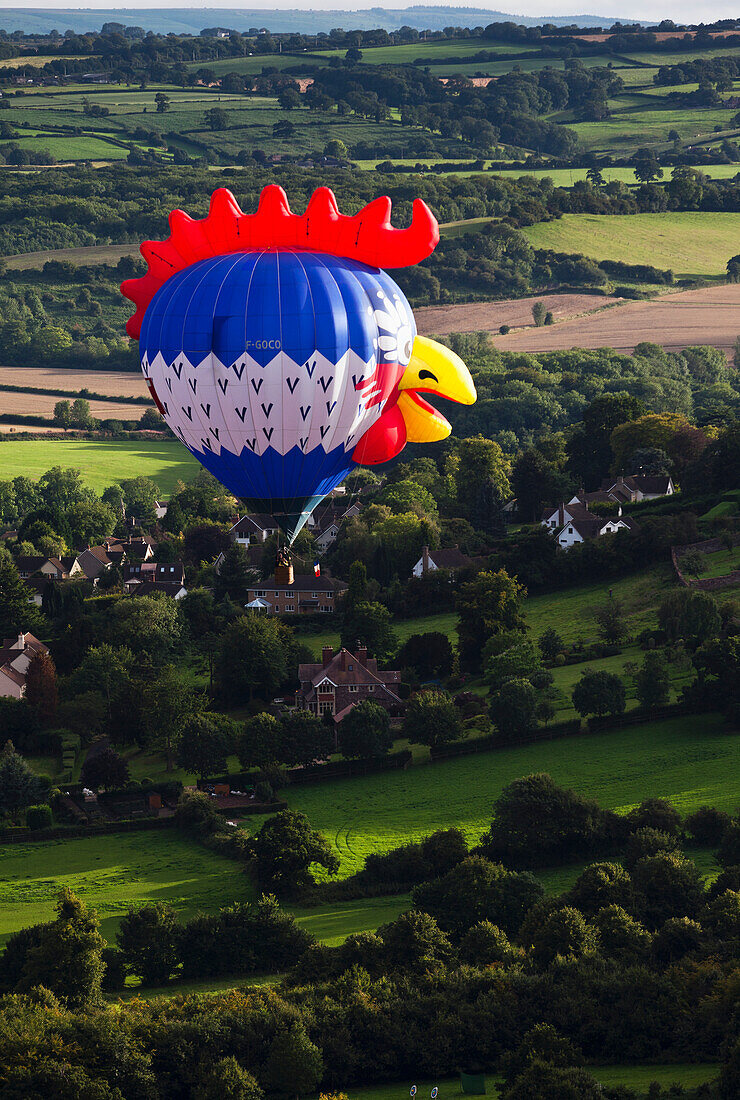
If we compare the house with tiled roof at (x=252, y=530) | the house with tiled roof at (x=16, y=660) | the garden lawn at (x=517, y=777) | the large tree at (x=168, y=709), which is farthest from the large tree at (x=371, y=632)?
the house with tiled roof at (x=252, y=530)

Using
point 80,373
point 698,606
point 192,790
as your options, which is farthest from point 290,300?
point 80,373

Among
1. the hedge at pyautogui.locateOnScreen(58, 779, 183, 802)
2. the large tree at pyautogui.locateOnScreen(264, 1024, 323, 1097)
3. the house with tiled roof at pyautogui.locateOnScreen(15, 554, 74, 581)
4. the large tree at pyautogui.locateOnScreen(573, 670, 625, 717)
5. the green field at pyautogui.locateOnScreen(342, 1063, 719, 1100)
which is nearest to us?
the green field at pyautogui.locateOnScreen(342, 1063, 719, 1100)

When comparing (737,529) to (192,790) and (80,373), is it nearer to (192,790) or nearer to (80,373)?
(192,790)

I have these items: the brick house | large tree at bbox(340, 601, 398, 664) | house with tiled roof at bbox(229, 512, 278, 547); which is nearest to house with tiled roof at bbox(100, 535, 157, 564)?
house with tiled roof at bbox(229, 512, 278, 547)

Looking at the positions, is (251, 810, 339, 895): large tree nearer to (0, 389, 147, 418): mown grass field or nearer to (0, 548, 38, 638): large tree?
(0, 548, 38, 638): large tree

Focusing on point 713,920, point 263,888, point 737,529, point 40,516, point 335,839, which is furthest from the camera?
point 40,516

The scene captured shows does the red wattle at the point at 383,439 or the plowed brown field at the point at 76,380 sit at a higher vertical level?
the plowed brown field at the point at 76,380

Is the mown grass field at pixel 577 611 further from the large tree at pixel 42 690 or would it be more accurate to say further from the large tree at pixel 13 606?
the large tree at pixel 13 606
